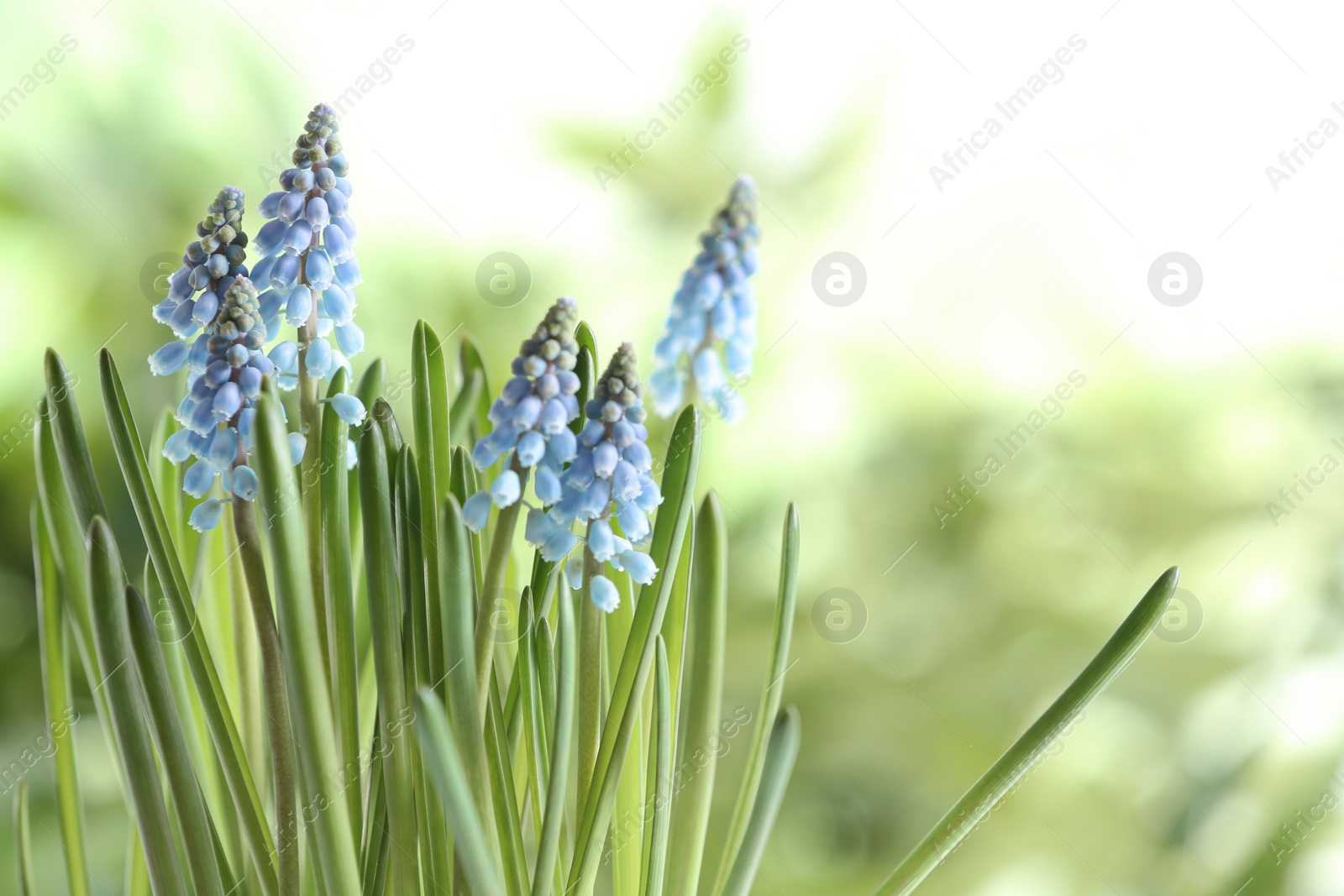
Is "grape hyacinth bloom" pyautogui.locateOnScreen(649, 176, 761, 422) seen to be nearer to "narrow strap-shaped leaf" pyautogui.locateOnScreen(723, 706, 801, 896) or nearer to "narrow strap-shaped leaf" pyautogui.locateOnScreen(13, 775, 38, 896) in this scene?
"narrow strap-shaped leaf" pyautogui.locateOnScreen(723, 706, 801, 896)

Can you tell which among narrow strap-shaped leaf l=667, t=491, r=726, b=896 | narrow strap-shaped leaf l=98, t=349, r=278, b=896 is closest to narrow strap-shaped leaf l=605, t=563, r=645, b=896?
narrow strap-shaped leaf l=667, t=491, r=726, b=896

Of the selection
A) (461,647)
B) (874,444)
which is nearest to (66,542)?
(461,647)

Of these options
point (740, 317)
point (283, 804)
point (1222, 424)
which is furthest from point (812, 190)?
point (283, 804)

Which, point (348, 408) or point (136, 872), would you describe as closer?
point (348, 408)

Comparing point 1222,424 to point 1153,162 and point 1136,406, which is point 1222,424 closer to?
point 1136,406

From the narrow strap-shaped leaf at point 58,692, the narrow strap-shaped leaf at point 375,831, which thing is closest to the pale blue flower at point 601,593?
the narrow strap-shaped leaf at point 375,831

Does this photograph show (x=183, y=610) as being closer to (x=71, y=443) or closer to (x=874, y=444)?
(x=71, y=443)
